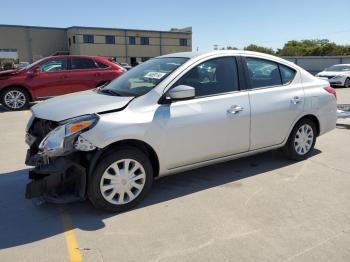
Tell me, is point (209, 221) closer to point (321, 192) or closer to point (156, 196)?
point (156, 196)

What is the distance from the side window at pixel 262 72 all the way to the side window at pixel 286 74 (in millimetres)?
79

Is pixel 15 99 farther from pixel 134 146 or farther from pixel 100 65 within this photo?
pixel 134 146

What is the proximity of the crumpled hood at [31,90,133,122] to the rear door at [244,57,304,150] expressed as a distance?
5.70 ft

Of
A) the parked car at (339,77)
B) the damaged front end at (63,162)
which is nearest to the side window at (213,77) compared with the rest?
the damaged front end at (63,162)

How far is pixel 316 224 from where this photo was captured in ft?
11.6

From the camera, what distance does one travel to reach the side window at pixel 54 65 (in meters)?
10.9

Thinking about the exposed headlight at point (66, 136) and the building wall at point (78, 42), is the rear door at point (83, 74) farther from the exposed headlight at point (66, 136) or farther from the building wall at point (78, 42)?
the building wall at point (78, 42)

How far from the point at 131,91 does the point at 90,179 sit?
1205mm

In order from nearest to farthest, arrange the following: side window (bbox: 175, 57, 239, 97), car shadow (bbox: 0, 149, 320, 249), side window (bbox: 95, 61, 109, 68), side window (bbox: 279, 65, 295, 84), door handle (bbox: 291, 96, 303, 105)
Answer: car shadow (bbox: 0, 149, 320, 249) → side window (bbox: 175, 57, 239, 97) → door handle (bbox: 291, 96, 303, 105) → side window (bbox: 279, 65, 295, 84) → side window (bbox: 95, 61, 109, 68)

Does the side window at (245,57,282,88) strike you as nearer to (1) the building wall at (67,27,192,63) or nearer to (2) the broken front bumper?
(2) the broken front bumper

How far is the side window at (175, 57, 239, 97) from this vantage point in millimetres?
4316

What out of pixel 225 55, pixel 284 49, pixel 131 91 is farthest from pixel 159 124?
pixel 284 49

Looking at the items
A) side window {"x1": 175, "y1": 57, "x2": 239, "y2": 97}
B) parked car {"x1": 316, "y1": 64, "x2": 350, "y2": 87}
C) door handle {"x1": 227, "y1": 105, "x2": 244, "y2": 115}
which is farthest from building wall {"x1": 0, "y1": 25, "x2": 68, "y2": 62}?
door handle {"x1": 227, "y1": 105, "x2": 244, "y2": 115}

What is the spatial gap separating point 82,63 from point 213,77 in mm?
7848
